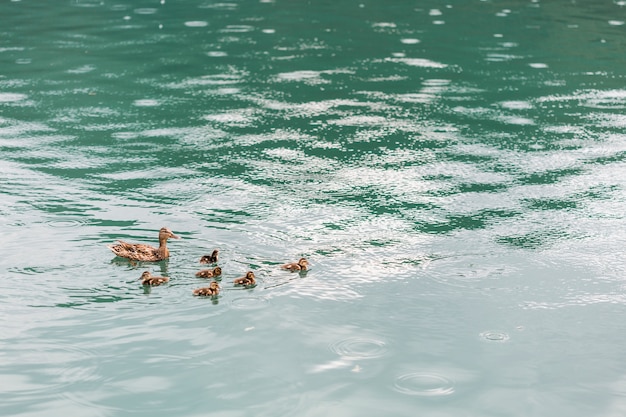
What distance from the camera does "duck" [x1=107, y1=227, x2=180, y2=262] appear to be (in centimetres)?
1037

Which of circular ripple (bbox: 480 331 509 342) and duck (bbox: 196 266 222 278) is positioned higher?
duck (bbox: 196 266 222 278)

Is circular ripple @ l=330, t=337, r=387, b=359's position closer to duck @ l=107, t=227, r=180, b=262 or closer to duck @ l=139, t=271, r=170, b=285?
duck @ l=139, t=271, r=170, b=285

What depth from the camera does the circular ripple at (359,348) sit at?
28.1 feet

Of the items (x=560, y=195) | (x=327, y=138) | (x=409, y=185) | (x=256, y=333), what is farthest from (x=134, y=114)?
(x=256, y=333)

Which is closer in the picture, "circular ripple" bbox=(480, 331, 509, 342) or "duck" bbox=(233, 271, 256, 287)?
"circular ripple" bbox=(480, 331, 509, 342)

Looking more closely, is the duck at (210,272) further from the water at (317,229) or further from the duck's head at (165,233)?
the duck's head at (165,233)

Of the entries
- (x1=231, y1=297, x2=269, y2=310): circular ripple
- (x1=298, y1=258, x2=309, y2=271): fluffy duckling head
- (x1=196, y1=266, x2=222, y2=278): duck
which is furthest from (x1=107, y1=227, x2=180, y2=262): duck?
(x1=298, y1=258, x2=309, y2=271): fluffy duckling head

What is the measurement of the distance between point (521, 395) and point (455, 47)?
665 inches

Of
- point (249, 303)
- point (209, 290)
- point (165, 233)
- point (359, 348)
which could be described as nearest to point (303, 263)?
point (249, 303)

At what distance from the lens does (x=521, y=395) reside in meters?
8.00

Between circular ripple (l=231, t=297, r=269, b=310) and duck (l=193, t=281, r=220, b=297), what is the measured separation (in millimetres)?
216

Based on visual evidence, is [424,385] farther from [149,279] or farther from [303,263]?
[149,279]

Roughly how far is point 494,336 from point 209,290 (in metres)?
2.72

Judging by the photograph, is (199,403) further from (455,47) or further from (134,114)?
(455,47)
